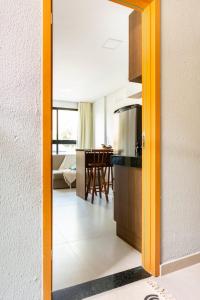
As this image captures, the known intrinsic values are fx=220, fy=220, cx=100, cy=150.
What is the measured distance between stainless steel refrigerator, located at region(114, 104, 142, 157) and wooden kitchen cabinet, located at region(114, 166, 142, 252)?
18cm

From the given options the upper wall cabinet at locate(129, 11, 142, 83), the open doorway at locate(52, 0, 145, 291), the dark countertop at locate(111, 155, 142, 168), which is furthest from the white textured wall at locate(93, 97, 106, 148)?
the upper wall cabinet at locate(129, 11, 142, 83)

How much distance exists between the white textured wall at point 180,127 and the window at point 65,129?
5.77 metres

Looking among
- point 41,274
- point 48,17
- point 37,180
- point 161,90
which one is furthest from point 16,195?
point 161,90

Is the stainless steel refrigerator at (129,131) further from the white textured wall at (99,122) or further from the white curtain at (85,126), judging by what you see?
the white curtain at (85,126)

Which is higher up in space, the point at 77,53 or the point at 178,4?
the point at 77,53

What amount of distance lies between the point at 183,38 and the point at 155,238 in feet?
5.01

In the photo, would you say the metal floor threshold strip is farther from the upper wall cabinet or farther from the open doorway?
the upper wall cabinet

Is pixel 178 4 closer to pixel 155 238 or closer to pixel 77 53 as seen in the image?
pixel 155 238

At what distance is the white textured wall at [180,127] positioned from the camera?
1.63m

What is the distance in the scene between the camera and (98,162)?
158 inches

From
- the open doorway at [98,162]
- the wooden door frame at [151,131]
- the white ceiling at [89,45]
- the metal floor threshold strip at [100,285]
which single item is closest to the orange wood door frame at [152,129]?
the wooden door frame at [151,131]

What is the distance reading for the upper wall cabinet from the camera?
1908 millimetres

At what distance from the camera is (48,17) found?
46.1 inches

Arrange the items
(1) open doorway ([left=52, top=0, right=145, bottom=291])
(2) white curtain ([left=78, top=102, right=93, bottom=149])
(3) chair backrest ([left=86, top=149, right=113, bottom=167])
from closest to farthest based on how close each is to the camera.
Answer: (1) open doorway ([left=52, top=0, right=145, bottom=291]) → (3) chair backrest ([left=86, top=149, right=113, bottom=167]) → (2) white curtain ([left=78, top=102, right=93, bottom=149])
